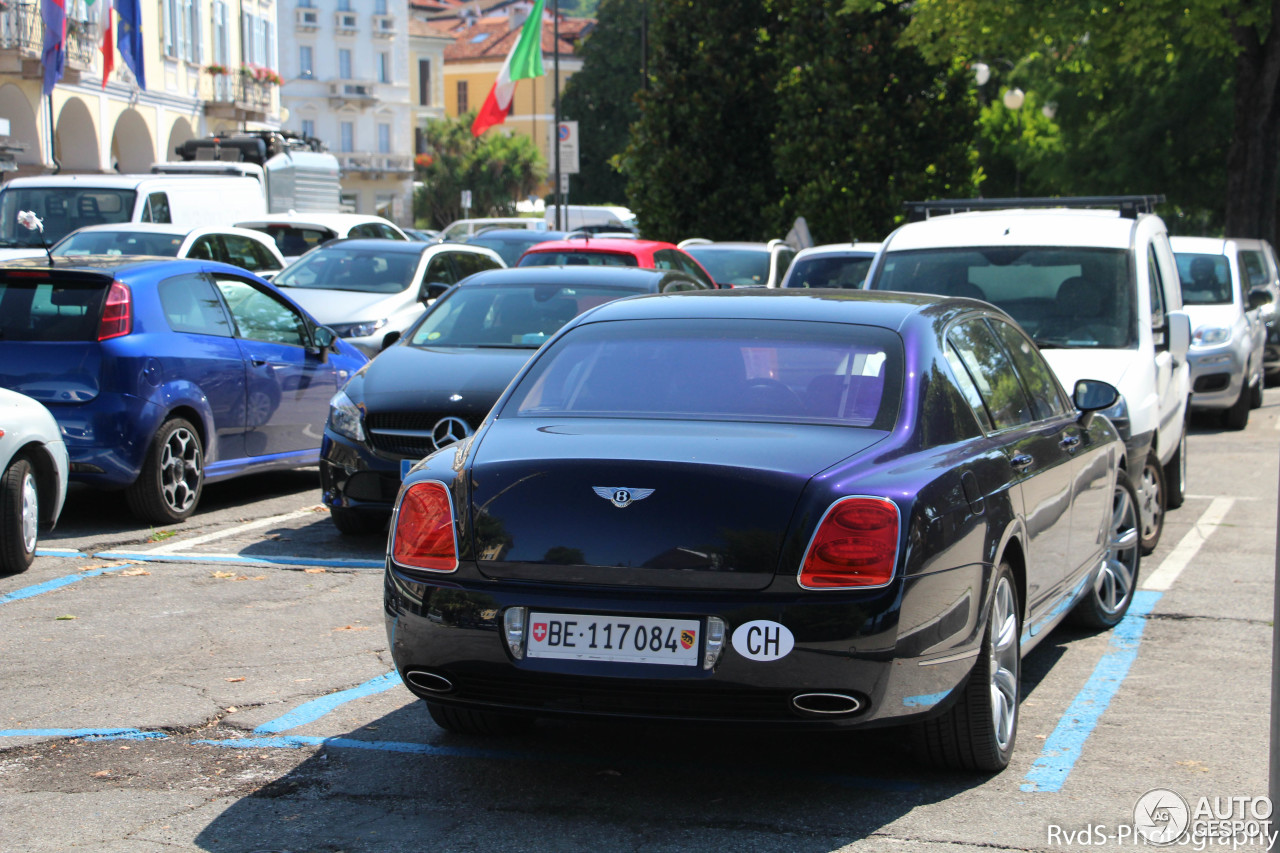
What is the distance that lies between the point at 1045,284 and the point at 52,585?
18.8ft

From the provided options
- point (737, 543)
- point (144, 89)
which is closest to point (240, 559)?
point (737, 543)

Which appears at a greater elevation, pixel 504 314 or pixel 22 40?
pixel 22 40

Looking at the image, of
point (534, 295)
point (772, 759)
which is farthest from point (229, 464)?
point (772, 759)

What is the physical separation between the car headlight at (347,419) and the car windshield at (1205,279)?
35.9 ft

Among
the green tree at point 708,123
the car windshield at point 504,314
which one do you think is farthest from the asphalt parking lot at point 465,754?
the green tree at point 708,123

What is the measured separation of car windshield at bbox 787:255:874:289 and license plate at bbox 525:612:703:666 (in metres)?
10.9

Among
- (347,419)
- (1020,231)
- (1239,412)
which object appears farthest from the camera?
(1239,412)

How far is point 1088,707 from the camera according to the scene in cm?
558

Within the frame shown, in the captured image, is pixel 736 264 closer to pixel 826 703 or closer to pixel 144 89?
pixel 826 703

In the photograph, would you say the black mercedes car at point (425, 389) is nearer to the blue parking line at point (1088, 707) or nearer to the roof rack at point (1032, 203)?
the roof rack at point (1032, 203)

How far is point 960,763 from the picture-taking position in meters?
4.71

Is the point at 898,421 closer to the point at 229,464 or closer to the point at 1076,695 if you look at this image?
the point at 1076,695

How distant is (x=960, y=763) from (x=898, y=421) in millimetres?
1042

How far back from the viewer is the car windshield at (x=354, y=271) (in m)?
15.9
